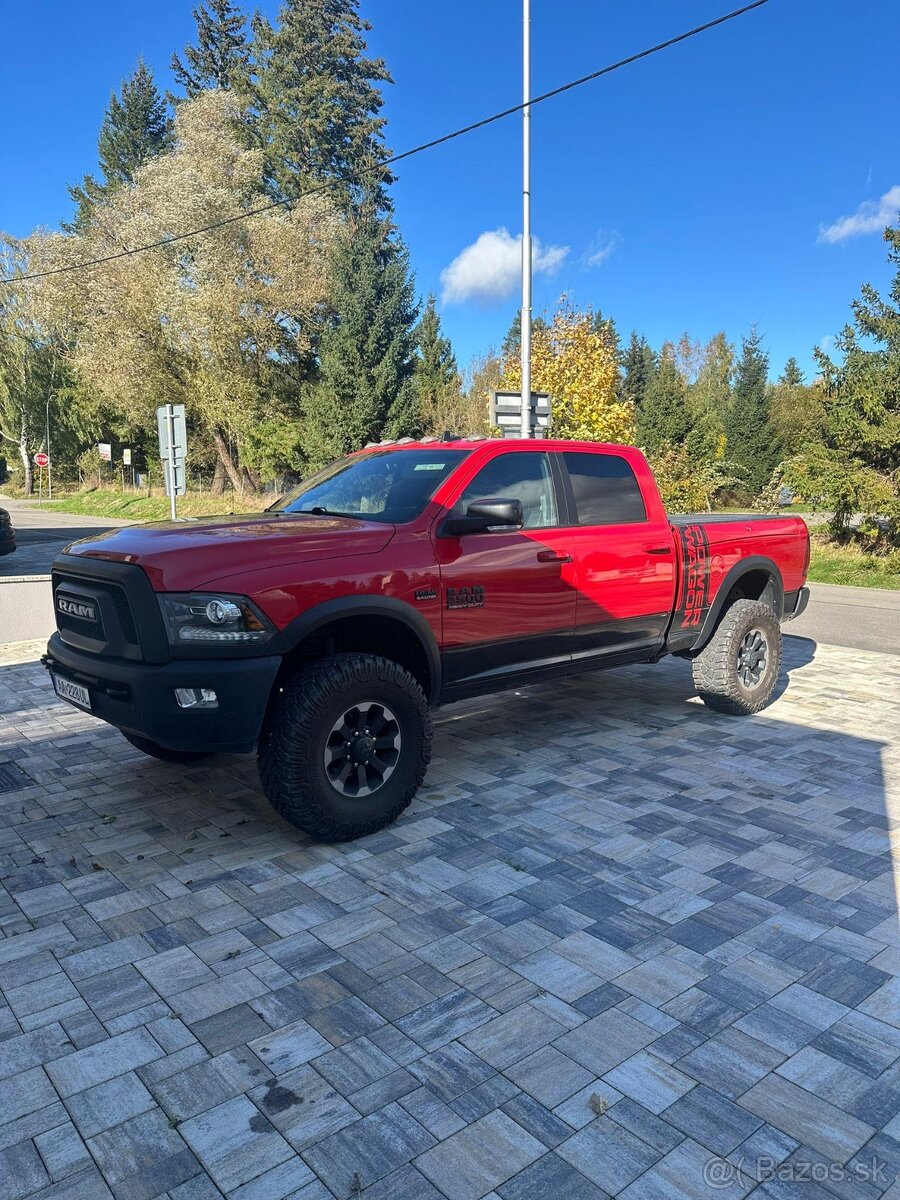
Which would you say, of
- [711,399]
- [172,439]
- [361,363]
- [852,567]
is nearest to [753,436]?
[711,399]

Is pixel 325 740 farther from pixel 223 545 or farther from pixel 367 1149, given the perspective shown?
pixel 367 1149

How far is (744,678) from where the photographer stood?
612cm

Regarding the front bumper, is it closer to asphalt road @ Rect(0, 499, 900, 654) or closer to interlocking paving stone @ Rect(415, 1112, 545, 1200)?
interlocking paving stone @ Rect(415, 1112, 545, 1200)

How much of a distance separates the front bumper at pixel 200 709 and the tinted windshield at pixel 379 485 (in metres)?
1.26

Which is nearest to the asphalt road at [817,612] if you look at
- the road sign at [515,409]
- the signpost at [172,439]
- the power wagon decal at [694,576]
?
the signpost at [172,439]

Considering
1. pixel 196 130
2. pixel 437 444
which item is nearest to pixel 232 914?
pixel 437 444

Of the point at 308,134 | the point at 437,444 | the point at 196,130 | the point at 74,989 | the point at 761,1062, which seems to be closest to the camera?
the point at 761,1062

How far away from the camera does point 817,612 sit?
Result: 39.0ft

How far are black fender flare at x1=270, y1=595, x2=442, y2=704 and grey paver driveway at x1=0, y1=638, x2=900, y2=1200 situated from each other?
2.72 feet

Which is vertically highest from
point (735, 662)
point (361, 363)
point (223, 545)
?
point (361, 363)

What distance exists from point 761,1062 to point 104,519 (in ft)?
112

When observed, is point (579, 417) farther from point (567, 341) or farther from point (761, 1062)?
point (761, 1062)

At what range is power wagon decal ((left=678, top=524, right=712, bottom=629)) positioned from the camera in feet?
18.5

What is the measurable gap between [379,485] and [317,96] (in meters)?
42.6
